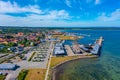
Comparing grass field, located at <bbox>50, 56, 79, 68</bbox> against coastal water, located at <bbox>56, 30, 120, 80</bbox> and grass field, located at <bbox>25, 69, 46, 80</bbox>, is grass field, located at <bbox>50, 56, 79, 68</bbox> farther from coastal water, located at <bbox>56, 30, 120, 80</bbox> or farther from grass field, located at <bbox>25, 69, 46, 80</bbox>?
grass field, located at <bbox>25, 69, 46, 80</bbox>

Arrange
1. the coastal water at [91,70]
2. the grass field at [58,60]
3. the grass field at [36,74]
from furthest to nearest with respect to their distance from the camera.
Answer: the grass field at [58,60]
the coastal water at [91,70]
the grass field at [36,74]

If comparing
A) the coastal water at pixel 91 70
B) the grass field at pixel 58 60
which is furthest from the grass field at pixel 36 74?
the grass field at pixel 58 60

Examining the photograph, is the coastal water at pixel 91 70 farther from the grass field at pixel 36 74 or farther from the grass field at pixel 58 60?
the grass field at pixel 36 74

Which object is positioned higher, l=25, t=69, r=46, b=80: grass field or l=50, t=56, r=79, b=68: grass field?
l=25, t=69, r=46, b=80: grass field

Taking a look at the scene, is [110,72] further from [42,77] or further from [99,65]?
[42,77]

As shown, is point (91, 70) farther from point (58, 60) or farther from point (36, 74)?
point (36, 74)

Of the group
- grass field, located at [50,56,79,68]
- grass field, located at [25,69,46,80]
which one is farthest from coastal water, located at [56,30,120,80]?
grass field, located at [25,69,46,80]

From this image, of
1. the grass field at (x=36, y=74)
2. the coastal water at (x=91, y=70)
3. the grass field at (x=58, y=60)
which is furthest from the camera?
the grass field at (x=58, y=60)

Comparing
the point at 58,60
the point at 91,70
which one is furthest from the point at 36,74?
the point at 91,70

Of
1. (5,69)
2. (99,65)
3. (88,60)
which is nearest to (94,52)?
(88,60)
